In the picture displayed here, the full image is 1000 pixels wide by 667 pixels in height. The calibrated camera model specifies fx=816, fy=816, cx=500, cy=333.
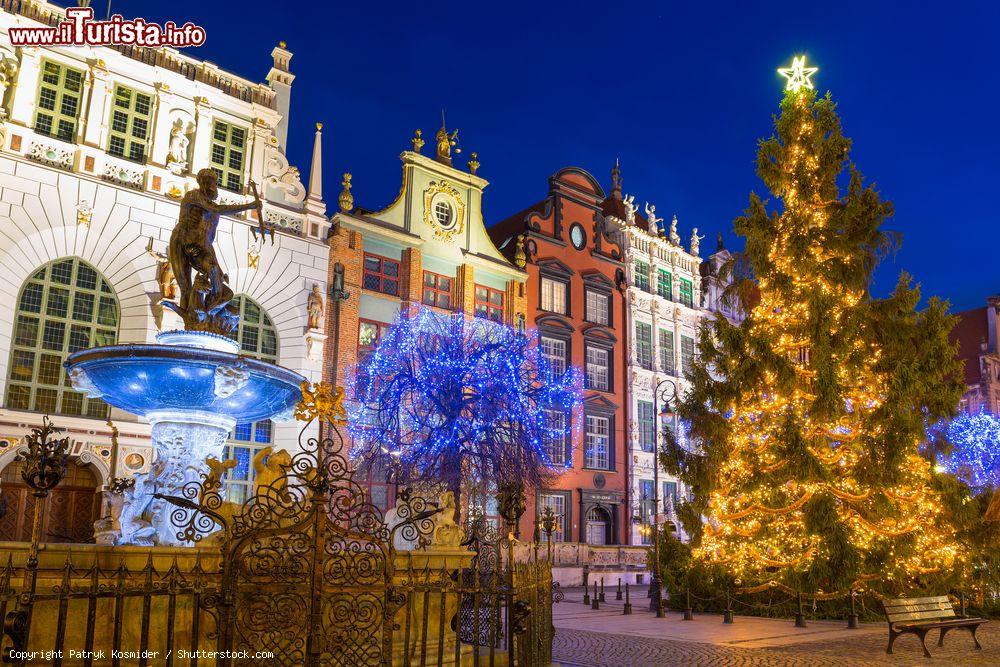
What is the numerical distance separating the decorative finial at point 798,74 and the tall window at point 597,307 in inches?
675

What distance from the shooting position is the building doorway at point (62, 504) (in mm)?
20797

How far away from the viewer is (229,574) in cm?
722

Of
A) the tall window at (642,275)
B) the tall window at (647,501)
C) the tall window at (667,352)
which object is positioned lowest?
the tall window at (647,501)

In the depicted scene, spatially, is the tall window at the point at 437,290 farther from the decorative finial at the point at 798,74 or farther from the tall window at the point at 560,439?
the decorative finial at the point at 798,74

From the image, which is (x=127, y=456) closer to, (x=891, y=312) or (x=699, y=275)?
(x=891, y=312)

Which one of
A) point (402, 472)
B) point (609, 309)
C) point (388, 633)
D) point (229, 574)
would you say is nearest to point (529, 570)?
point (388, 633)

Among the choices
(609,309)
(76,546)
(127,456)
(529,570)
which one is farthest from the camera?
(609,309)

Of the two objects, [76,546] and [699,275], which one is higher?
[699,275]

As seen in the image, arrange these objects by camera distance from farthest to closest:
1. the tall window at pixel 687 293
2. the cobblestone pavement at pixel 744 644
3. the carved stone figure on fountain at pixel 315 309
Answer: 1. the tall window at pixel 687 293
2. the carved stone figure on fountain at pixel 315 309
3. the cobblestone pavement at pixel 744 644

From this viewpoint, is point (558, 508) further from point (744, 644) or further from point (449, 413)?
point (744, 644)

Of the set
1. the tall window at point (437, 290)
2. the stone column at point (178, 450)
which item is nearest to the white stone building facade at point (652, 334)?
the tall window at point (437, 290)

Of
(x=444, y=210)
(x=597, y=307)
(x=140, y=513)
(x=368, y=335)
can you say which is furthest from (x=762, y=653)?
(x=597, y=307)

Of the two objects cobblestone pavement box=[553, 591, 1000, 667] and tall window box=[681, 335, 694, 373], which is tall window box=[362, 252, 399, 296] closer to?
cobblestone pavement box=[553, 591, 1000, 667]

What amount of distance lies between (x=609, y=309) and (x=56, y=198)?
23.7 meters
